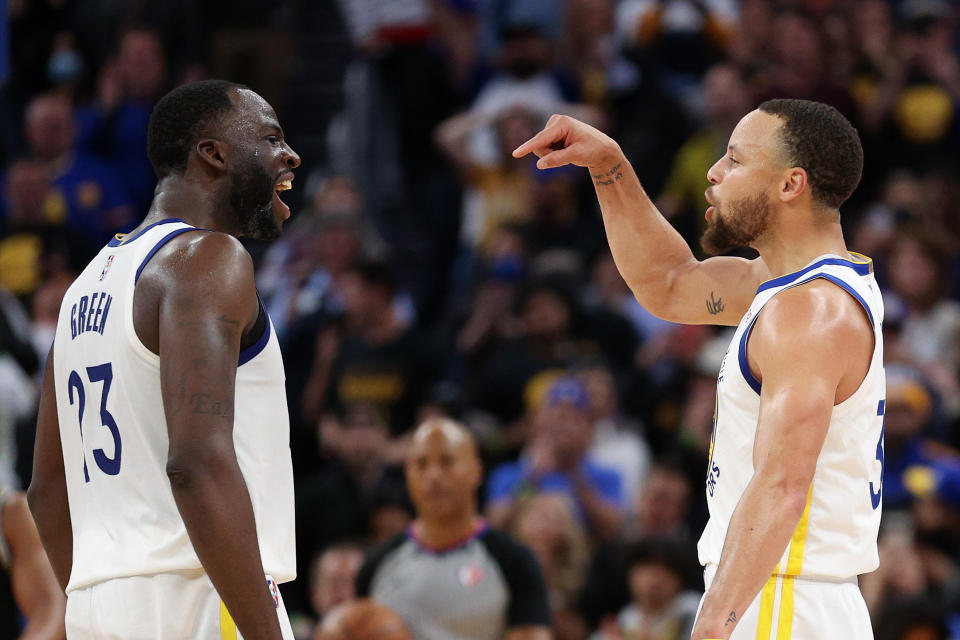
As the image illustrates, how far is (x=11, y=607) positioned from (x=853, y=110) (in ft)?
26.2

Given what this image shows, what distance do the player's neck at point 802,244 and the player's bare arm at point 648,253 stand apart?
1.41 feet

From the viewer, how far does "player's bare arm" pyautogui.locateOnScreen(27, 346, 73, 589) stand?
4312 mm

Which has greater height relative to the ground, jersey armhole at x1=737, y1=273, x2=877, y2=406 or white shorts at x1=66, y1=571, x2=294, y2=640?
jersey armhole at x1=737, y1=273, x2=877, y2=406

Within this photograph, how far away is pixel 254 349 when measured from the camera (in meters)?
4.00

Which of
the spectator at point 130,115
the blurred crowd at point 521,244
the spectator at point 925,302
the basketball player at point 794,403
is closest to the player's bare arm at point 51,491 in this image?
the basketball player at point 794,403

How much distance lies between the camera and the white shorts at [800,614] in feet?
13.7

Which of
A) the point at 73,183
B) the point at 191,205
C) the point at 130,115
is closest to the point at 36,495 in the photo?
the point at 191,205

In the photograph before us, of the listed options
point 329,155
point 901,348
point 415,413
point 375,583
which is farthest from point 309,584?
point 329,155

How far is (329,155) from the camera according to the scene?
13.9m

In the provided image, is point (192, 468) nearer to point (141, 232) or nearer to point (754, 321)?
point (141, 232)

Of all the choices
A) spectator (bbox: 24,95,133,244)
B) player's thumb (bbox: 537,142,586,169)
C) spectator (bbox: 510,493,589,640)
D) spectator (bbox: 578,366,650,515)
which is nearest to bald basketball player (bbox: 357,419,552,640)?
spectator (bbox: 510,493,589,640)

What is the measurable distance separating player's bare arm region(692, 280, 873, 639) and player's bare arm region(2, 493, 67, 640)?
2.57 meters

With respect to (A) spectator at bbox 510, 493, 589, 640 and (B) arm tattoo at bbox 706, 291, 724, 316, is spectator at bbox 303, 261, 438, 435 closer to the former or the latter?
(A) spectator at bbox 510, 493, 589, 640

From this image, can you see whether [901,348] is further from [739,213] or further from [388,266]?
[739,213]
